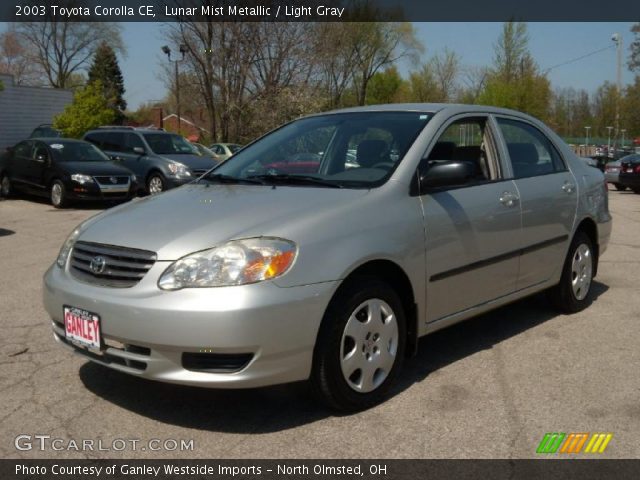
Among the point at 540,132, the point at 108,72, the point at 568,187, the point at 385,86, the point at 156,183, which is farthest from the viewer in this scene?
the point at 108,72

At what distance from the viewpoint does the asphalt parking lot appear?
3232mm

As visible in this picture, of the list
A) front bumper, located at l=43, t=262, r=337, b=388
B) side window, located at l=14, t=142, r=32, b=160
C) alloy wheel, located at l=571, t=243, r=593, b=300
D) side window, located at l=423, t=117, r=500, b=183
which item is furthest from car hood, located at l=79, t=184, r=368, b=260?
side window, located at l=14, t=142, r=32, b=160

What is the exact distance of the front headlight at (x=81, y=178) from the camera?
13330mm

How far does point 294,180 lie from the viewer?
4.13m

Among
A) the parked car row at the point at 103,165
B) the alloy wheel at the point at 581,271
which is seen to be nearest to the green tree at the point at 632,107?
the parked car row at the point at 103,165

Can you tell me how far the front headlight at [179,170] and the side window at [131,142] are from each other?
4.72ft

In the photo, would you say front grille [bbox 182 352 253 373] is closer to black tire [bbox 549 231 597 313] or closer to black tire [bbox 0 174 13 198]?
black tire [bbox 549 231 597 313]

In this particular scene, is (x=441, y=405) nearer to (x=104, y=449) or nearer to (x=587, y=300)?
(x=104, y=449)

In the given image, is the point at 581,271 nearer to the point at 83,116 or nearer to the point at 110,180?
the point at 110,180

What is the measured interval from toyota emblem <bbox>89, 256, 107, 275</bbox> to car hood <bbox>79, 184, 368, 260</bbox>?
0.33ft

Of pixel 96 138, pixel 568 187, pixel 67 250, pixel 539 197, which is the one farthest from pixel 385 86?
pixel 67 250

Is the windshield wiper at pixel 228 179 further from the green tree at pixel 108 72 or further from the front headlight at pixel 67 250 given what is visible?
the green tree at pixel 108 72

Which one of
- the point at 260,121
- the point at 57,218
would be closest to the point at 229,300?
the point at 57,218

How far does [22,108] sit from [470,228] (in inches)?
1364
